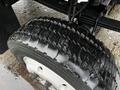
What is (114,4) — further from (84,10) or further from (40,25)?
(40,25)

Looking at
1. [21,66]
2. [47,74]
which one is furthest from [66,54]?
[21,66]

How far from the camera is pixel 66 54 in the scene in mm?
1195

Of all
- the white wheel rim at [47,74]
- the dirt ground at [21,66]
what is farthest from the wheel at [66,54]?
the dirt ground at [21,66]

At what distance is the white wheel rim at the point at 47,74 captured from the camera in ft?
4.29

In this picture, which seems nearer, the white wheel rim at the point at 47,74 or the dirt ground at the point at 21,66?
the white wheel rim at the point at 47,74

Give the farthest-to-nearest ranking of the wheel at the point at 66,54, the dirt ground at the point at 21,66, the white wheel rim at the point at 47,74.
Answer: the dirt ground at the point at 21,66, the white wheel rim at the point at 47,74, the wheel at the point at 66,54

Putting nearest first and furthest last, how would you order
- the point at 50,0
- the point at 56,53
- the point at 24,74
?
the point at 56,53, the point at 50,0, the point at 24,74

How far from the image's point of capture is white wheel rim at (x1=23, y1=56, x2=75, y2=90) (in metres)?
1.31

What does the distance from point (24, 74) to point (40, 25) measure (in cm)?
50

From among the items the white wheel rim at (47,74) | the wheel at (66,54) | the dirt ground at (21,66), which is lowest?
the dirt ground at (21,66)

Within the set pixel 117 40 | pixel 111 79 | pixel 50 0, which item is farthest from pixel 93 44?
pixel 117 40

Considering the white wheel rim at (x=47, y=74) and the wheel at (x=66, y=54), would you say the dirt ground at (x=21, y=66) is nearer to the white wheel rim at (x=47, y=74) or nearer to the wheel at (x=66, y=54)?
the white wheel rim at (x=47, y=74)

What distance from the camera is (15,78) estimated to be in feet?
5.72

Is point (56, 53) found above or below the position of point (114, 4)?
above
